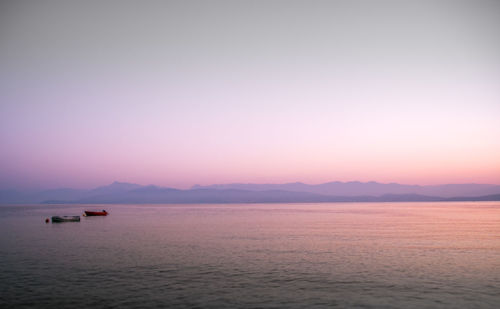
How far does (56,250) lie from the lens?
47.6 metres

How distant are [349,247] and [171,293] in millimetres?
30445

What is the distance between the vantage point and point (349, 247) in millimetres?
48656

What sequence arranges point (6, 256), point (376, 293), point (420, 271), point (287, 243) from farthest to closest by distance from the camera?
point (287, 243), point (6, 256), point (420, 271), point (376, 293)

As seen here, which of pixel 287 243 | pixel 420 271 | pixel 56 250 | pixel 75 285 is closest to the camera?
pixel 75 285

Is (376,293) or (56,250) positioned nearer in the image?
(376,293)

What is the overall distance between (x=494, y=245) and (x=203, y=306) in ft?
154

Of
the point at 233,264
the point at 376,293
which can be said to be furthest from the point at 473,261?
the point at 233,264

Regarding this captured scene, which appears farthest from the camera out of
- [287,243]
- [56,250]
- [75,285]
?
[287,243]

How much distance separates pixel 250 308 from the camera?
2255cm

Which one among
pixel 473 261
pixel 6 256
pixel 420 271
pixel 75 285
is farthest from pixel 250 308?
pixel 6 256

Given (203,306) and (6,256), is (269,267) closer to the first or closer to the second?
(203,306)

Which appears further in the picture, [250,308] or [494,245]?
[494,245]

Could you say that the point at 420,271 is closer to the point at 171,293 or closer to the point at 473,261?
the point at 473,261

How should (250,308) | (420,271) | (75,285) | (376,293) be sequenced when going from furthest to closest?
1. (420,271)
2. (75,285)
3. (376,293)
4. (250,308)
